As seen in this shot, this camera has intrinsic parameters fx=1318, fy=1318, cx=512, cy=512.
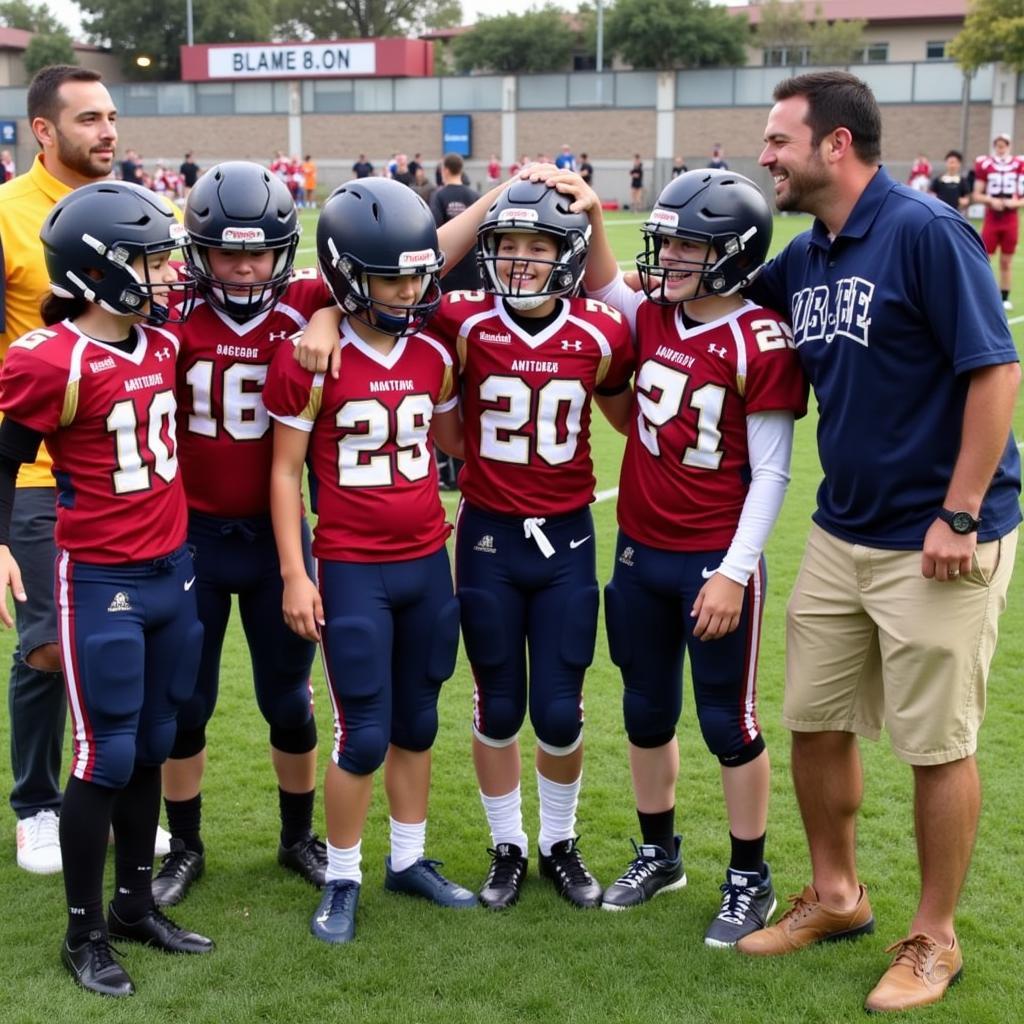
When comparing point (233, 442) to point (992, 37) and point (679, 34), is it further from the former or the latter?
point (679, 34)

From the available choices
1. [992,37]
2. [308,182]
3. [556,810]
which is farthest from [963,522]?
[308,182]

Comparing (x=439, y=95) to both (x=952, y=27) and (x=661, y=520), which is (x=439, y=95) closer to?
(x=952, y=27)

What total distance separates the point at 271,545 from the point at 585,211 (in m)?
1.36

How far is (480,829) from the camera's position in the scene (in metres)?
4.47

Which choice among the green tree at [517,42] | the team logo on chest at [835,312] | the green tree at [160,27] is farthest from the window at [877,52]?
the team logo on chest at [835,312]

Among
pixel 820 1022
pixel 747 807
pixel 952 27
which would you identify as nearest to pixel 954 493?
pixel 747 807

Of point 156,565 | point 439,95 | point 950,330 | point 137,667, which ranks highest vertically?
point 439,95

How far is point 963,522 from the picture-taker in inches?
128

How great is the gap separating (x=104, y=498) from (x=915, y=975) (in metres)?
2.47

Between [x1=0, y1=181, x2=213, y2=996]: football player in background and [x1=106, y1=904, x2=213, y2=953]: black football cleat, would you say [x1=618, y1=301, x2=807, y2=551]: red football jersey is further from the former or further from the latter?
[x1=106, y1=904, x2=213, y2=953]: black football cleat

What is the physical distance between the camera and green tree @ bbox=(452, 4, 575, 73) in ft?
178

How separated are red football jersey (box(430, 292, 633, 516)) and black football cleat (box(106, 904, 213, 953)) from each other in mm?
1470

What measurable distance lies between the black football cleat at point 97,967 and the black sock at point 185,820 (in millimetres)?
588

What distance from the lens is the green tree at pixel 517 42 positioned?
5431 cm
